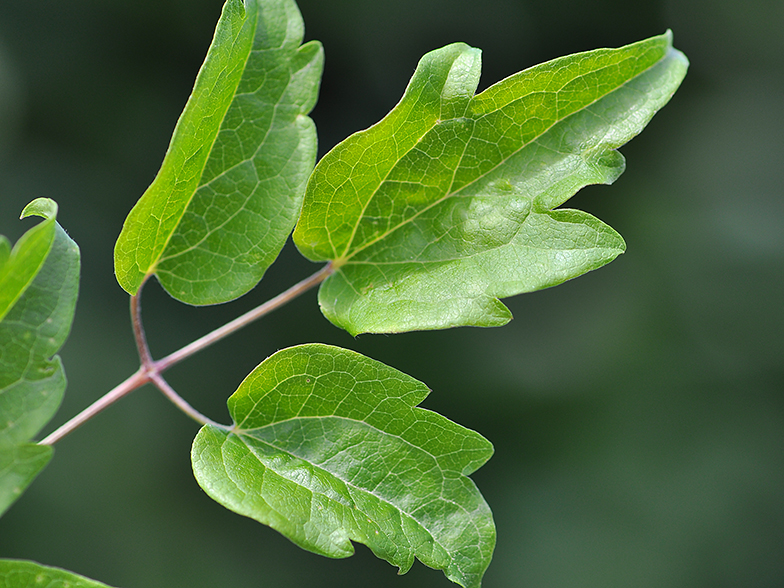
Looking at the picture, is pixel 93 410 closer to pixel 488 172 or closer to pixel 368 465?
pixel 368 465

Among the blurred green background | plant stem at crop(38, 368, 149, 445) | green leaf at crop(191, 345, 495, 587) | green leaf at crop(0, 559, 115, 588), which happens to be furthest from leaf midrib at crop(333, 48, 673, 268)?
the blurred green background

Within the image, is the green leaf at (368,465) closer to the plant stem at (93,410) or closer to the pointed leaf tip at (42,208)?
the plant stem at (93,410)

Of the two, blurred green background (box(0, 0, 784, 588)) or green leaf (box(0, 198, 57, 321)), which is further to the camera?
blurred green background (box(0, 0, 784, 588))

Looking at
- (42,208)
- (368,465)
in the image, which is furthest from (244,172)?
(368,465)

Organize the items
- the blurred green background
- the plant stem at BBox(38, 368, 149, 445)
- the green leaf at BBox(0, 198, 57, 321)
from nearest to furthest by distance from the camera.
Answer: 1. the green leaf at BBox(0, 198, 57, 321)
2. the plant stem at BBox(38, 368, 149, 445)
3. the blurred green background

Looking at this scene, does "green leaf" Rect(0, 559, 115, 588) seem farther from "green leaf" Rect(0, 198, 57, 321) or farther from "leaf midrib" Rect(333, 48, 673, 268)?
"leaf midrib" Rect(333, 48, 673, 268)

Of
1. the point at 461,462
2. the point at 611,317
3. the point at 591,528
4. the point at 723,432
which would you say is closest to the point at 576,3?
the point at 611,317
